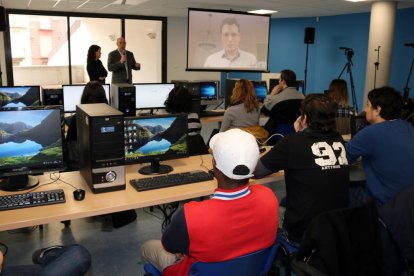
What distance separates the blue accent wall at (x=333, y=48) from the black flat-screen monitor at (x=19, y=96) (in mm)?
5665

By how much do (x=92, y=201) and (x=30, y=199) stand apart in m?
0.31

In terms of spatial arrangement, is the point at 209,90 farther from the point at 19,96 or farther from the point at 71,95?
the point at 19,96

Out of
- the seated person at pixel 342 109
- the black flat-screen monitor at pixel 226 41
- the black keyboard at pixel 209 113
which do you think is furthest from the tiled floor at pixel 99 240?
the black flat-screen monitor at pixel 226 41

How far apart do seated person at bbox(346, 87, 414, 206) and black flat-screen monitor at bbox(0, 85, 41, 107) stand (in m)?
3.31

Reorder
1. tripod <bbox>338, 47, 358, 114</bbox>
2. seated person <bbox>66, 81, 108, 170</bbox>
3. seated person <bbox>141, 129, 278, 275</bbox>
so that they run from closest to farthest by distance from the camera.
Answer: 1. seated person <bbox>141, 129, 278, 275</bbox>
2. seated person <bbox>66, 81, 108, 170</bbox>
3. tripod <bbox>338, 47, 358, 114</bbox>

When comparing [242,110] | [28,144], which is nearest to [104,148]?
[28,144]

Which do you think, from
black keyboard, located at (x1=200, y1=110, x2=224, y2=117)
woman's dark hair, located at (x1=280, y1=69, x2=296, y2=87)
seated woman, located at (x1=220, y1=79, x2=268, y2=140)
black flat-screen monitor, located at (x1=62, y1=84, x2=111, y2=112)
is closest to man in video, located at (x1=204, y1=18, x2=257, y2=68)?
black keyboard, located at (x1=200, y1=110, x2=224, y2=117)

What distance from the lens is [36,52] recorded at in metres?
11.4

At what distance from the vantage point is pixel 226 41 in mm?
7055

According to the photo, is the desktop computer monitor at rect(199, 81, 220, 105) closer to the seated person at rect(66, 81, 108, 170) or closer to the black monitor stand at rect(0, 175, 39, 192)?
the seated person at rect(66, 81, 108, 170)

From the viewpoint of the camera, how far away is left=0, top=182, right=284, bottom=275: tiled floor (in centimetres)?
279

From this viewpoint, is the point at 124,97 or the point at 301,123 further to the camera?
the point at 124,97

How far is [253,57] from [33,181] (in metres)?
5.57

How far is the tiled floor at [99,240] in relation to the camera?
9.16 ft
